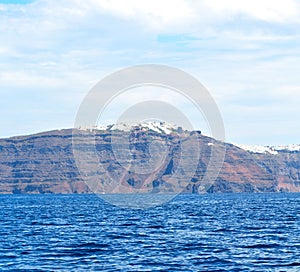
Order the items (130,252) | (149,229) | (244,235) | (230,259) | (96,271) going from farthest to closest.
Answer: (149,229), (244,235), (130,252), (230,259), (96,271)

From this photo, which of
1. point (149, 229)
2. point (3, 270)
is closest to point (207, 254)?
point (3, 270)

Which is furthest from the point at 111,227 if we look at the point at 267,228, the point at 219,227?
the point at 267,228

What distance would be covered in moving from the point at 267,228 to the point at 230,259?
3286cm

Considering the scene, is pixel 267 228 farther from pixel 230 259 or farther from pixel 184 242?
pixel 230 259

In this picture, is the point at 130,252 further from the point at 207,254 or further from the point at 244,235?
the point at 244,235

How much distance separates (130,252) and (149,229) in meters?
25.4

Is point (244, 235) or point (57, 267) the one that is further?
point (244, 235)

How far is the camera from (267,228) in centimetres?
8469

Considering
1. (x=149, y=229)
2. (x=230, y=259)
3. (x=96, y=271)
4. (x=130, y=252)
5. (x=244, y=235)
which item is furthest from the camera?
(x=149, y=229)

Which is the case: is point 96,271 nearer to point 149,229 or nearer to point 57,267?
point 57,267

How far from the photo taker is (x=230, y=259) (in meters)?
53.1

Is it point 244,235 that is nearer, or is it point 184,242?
point 184,242

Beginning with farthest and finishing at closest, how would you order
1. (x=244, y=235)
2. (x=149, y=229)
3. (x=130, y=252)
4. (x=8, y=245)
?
(x=149, y=229)
(x=244, y=235)
(x=8, y=245)
(x=130, y=252)

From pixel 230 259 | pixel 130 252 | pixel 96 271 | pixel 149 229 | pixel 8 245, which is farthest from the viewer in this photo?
pixel 149 229
